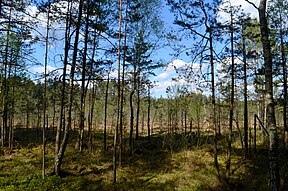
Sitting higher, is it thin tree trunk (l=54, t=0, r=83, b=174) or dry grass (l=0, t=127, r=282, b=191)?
thin tree trunk (l=54, t=0, r=83, b=174)

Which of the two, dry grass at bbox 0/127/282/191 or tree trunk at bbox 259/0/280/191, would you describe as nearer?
tree trunk at bbox 259/0/280/191

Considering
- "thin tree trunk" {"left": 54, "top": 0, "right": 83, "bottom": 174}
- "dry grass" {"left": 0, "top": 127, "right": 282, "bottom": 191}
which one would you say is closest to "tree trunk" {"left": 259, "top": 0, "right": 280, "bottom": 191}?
"dry grass" {"left": 0, "top": 127, "right": 282, "bottom": 191}

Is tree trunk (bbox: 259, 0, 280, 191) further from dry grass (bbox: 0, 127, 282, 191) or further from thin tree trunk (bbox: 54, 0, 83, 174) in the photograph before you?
thin tree trunk (bbox: 54, 0, 83, 174)

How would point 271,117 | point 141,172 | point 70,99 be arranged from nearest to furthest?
point 271,117
point 70,99
point 141,172

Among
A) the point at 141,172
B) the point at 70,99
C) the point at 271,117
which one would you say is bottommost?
the point at 141,172

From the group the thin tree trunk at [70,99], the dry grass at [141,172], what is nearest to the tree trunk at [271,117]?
the dry grass at [141,172]

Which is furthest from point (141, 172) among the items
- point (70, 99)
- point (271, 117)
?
point (271, 117)

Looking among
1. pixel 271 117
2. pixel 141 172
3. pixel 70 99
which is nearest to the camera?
pixel 271 117

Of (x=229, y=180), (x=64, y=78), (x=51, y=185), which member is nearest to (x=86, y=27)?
(x=64, y=78)

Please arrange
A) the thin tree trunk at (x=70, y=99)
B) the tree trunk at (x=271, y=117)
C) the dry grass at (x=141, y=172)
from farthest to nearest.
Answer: the thin tree trunk at (x=70, y=99) → the dry grass at (x=141, y=172) → the tree trunk at (x=271, y=117)

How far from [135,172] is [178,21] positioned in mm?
8712

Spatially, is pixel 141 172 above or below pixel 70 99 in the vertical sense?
below

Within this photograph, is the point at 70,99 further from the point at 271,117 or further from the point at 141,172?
the point at 271,117

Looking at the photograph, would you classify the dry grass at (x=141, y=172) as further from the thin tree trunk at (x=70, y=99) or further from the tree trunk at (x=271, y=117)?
the tree trunk at (x=271, y=117)
